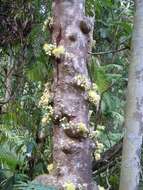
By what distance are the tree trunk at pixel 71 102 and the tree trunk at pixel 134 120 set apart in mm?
212

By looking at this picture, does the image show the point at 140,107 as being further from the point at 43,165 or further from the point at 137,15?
the point at 43,165

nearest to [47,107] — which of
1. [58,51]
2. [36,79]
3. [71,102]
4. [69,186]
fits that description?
[71,102]

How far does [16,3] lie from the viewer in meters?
2.51

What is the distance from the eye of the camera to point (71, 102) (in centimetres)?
159

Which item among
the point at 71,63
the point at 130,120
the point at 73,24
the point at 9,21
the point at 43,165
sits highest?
the point at 9,21

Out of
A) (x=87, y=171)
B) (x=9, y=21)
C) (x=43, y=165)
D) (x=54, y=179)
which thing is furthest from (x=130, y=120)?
(x=9, y=21)

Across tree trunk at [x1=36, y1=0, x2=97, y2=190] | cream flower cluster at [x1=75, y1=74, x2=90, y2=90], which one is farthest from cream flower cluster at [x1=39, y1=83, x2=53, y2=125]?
cream flower cluster at [x1=75, y1=74, x2=90, y2=90]

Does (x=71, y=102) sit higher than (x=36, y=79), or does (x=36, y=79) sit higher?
(x=36, y=79)

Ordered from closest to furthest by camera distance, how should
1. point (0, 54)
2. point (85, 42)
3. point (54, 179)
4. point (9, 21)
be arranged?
point (54, 179) → point (85, 42) → point (9, 21) → point (0, 54)

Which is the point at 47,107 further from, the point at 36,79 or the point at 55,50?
the point at 36,79

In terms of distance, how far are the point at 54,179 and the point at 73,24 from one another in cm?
65

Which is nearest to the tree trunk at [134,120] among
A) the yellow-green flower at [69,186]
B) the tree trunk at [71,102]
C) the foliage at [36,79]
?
the tree trunk at [71,102]

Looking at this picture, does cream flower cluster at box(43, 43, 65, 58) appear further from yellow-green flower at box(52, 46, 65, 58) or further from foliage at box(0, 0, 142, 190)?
foliage at box(0, 0, 142, 190)

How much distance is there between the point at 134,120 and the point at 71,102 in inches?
13.3
